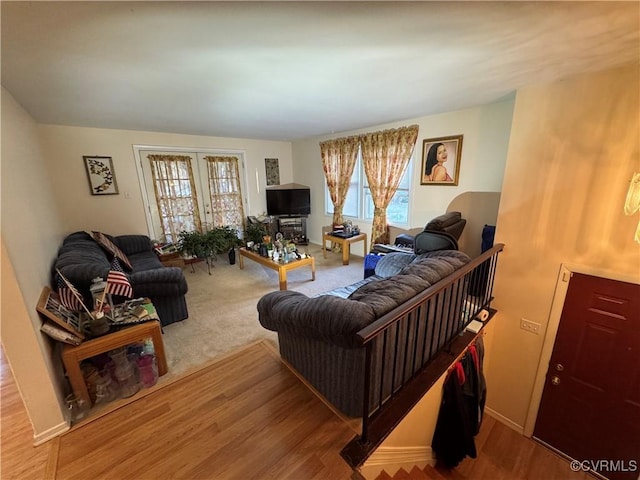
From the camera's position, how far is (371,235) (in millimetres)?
4738

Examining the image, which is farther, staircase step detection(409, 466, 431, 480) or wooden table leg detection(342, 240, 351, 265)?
wooden table leg detection(342, 240, 351, 265)

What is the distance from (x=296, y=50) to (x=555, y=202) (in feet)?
7.92

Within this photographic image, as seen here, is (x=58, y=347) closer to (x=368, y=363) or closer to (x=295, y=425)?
(x=295, y=425)

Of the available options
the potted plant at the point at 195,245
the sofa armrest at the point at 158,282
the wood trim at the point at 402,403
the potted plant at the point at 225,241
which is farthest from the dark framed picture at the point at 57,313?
the potted plant at the point at 225,241

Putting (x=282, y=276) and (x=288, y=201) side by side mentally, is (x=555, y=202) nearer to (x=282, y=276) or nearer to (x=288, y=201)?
(x=282, y=276)

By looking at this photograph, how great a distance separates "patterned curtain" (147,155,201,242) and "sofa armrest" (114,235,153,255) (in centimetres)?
58

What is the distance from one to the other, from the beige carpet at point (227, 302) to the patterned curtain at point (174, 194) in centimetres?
90

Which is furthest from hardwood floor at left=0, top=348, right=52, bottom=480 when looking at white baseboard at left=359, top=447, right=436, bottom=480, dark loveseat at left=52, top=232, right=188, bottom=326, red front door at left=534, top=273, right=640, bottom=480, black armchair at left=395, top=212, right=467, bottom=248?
red front door at left=534, top=273, right=640, bottom=480

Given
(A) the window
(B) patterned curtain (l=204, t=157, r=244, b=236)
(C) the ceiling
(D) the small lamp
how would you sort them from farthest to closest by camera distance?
(B) patterned curtain (l=204, t=157, r=244, b=236)
(A) the window
(D) the small lamp
(C) the ceiling

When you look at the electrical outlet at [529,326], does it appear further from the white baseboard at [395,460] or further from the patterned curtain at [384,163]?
the patterned curtain at [384,163]

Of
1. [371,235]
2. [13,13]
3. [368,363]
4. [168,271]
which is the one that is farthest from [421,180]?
[13,13]

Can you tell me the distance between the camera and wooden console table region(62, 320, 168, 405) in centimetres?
172

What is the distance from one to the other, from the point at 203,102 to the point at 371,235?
3.35 m

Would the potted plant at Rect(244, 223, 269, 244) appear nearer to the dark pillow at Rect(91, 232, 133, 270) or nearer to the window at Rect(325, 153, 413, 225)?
the window at Rect(325, 153, 413, 225)
